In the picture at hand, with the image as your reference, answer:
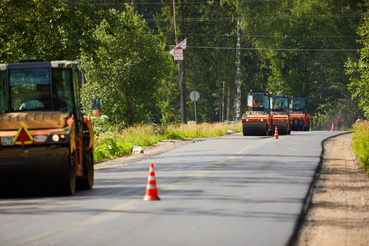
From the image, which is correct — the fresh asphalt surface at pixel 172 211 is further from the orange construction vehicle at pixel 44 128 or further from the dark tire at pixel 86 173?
the orange construction vehicle at pixel 44 128

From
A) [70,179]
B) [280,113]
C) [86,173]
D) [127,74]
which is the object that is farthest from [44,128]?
[280,113]

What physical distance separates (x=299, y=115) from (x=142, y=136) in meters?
25.0

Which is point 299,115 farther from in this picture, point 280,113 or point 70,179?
point 70,179

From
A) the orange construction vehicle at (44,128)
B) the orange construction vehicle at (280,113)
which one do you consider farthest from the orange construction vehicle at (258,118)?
the orange construction vehicle at (44,128)

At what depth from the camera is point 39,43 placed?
1988 centimetres

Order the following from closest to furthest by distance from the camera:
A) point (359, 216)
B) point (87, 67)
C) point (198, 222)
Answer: point (198, 222) < point (359, 216) < point (87, 67)

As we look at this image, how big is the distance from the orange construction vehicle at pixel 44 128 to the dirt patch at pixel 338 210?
4.63 metres

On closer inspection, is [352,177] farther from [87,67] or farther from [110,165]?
[87,67]

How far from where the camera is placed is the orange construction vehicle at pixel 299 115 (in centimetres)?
5175

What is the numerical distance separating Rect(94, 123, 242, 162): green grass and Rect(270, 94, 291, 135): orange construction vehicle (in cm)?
415

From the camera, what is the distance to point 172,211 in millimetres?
9406

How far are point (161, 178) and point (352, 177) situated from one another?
16.9ft

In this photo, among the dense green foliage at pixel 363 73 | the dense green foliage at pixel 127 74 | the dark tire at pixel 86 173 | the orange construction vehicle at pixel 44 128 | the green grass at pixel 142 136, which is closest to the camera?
the orange construction vehicle at pixel 44 128

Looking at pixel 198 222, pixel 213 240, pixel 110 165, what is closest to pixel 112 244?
pixel 213 240
